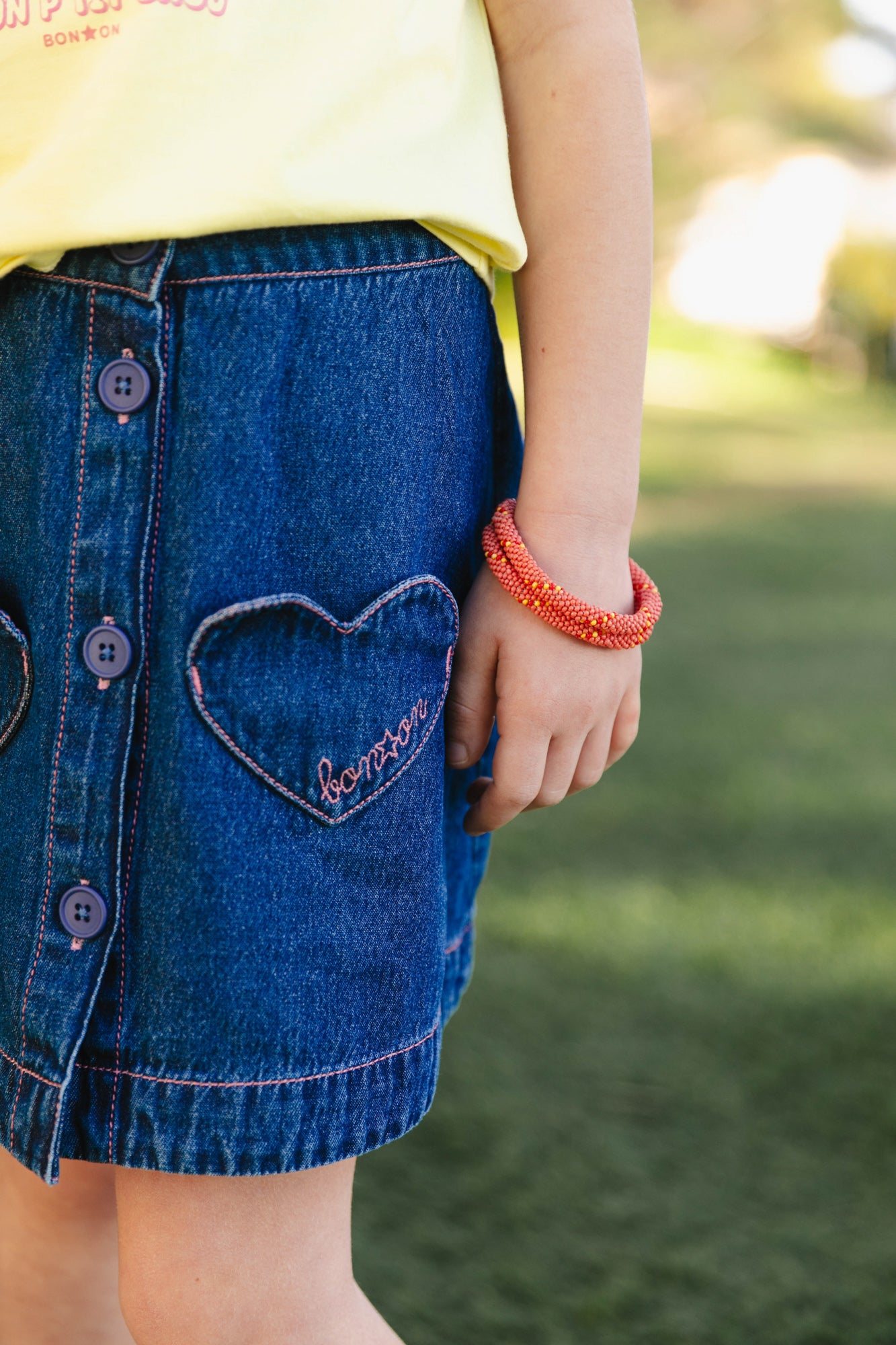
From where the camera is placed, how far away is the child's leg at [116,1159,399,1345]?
68 centimetres

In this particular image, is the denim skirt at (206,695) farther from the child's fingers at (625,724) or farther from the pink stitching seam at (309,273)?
the child's fingers at (625,724)

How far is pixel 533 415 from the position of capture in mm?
772

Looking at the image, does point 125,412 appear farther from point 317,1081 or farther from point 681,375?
point 681,375

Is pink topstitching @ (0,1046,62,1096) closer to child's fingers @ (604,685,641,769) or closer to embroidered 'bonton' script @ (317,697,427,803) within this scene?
embroidered 'bonton' script @ (317,697,427,803)

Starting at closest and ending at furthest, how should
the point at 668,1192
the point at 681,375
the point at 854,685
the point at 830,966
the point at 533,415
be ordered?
the point at 533,415 < the point at 668,1192 < the point at 830,966 < the point at 854,685 < the point at 681,375

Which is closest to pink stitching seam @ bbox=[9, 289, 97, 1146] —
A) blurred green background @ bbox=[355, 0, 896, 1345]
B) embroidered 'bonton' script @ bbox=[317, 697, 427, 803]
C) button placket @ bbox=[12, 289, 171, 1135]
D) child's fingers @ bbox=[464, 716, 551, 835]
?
button placket @ bbox=[12, 289, 171, 1135]

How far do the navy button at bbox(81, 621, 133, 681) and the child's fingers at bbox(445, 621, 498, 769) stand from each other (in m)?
0.19

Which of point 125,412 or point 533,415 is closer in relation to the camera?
point 125,412

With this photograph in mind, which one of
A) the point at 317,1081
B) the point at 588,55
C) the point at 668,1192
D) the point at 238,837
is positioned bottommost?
the point at 668,1192

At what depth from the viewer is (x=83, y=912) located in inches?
25.8

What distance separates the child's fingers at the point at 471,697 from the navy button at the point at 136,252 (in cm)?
26

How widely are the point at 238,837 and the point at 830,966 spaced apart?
1.43 metres

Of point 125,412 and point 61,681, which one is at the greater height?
point 125,412

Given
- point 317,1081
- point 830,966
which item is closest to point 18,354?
point 317,1081
